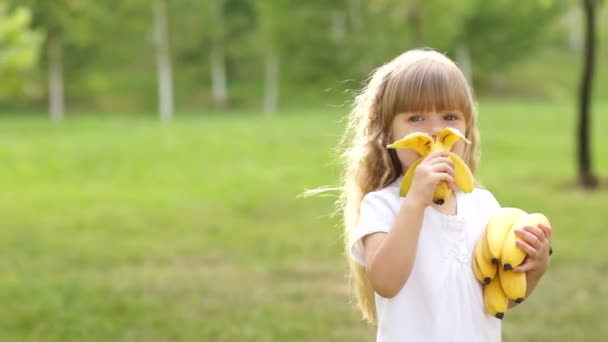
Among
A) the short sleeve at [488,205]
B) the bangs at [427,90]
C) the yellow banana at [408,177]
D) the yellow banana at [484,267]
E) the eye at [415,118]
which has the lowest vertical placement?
the yellow banana at [484,267]

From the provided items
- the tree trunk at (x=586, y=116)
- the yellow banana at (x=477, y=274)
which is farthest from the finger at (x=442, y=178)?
the tree trunk at (x=586, y=116)

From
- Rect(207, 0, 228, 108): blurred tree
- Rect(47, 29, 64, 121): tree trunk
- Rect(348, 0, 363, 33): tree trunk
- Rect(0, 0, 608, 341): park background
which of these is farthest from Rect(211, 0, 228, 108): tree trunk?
Rect(47, 29, 64, 121): tree trunk

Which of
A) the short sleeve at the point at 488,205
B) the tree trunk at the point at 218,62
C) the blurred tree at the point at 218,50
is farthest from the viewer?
the tree trunk at the point at 218,62

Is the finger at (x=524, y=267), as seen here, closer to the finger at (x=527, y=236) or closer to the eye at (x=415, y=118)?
the finger at (x=527, y=236)

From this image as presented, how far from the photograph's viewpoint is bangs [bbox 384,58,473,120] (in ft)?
7.71

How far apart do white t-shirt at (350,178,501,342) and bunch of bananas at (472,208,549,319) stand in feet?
0.08

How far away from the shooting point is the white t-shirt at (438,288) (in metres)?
2.29

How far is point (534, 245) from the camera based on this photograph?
7.39 feet

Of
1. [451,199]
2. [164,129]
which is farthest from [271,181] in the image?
[451,199]

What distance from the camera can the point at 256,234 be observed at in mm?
9906

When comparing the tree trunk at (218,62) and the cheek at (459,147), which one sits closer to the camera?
the cheek at (459,147)

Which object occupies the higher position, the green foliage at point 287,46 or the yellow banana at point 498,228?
the yellow banana at point 498,228

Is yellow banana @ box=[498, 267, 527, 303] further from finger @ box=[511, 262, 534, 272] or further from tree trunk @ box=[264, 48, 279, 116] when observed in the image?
tree trunk @ box=[264, 48, 279, 116]

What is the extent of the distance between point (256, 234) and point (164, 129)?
1422cm
